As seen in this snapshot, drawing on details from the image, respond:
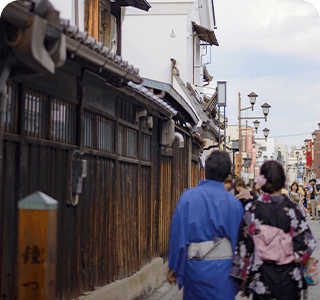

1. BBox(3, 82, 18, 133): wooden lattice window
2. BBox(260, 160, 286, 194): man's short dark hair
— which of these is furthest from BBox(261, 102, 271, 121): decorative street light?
BBox(3, 82, 18, 133): wooden lattice window

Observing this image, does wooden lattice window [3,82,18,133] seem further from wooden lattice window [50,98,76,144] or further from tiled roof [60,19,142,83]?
wooden lattice window [50,98,76,144]

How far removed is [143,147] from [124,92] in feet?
7.95

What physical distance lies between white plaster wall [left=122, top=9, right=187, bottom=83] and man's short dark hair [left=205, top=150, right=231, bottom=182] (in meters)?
16.7

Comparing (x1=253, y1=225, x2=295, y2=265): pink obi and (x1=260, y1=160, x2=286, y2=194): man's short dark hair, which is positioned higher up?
(x1=260, y1=160, x2=286, y2=194): man's short dark hair

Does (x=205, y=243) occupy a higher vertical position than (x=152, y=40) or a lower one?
lower

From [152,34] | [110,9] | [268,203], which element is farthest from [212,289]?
[152,34]

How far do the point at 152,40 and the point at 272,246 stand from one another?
17920mm

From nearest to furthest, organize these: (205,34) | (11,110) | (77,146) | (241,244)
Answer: (11,110)
(241,244)
(77,146)
(205,34)

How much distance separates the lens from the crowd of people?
502 cm

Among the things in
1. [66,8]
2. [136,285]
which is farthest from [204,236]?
[66,8]

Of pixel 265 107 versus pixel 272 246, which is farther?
pixel 265 107

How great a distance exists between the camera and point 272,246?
4.98m

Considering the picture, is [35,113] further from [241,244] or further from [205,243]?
[241,244]

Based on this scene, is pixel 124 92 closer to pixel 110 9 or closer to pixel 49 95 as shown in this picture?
pixel 49 95
